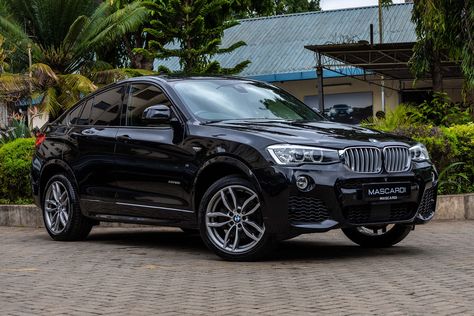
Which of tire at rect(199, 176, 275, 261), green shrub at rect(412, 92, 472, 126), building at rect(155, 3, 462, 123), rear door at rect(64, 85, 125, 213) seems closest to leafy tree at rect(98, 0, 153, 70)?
building at rect(155, 3, 462, 123)

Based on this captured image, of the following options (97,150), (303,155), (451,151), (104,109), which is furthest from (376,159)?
(451,151)

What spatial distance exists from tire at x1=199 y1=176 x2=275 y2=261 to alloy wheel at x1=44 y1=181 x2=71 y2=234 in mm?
2590

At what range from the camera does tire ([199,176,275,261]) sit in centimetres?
836

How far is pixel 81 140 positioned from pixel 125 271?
2.70 meters

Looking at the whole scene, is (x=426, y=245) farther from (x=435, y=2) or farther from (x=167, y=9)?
(x=167, y=9)

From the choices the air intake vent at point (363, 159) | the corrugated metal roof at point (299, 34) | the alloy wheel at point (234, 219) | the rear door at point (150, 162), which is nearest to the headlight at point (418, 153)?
the air intake vent at point (363, 159)

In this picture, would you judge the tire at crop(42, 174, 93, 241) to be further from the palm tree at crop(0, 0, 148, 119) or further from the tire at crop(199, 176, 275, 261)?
the palm tree at crop(0, 0, 148, 119)

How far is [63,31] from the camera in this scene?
3189cm

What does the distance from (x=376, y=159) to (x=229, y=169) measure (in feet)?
4.46

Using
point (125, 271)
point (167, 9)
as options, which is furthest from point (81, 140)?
point (167, 9)

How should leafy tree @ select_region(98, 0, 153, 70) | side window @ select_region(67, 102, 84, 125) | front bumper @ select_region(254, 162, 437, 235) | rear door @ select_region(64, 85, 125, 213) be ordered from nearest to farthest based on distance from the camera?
front bumper @ select_region(254, 162, 437, 235) < rear door @ select_region(64, 85, 125, 213) < side window @ select_region(67, 102, 84, 125) < leafy tree @ select_region(98, 0, 153, 70)

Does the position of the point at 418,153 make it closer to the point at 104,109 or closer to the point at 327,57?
the point at 104,109

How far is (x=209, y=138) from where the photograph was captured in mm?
8773

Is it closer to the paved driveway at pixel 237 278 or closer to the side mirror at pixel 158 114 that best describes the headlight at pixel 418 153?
the paved driveway at pixel 237 278
